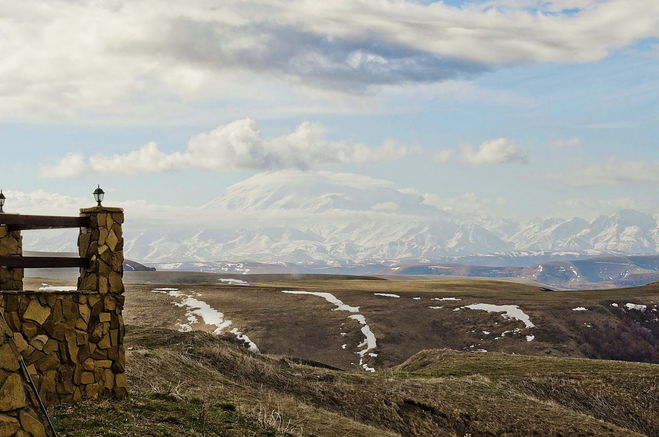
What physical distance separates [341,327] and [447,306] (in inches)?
781

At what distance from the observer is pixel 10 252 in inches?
785

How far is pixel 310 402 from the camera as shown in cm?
2927

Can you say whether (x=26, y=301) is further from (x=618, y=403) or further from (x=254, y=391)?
(x=618, y=403)

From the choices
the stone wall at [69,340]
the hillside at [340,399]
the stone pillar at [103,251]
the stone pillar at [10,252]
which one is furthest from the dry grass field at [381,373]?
the stone pillar at [10,252]

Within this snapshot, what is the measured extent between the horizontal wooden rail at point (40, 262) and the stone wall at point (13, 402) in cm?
590

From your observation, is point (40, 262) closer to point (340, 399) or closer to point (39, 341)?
point (39, 341)

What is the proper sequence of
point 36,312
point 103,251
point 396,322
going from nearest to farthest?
point 36,312 → point 103,251 → point 396,322

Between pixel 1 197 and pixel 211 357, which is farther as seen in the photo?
pixel 211 357

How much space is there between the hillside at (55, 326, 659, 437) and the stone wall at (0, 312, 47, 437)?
355cm

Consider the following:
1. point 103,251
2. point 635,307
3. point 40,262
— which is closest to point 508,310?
point 635,307

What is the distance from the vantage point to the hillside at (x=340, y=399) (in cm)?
1978

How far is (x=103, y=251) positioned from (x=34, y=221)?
2.04 meters

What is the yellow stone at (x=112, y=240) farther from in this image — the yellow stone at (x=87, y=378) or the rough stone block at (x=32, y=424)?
the rough stone block at (x=32, y=424)

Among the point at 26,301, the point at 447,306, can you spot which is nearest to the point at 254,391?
the point at 26,301
